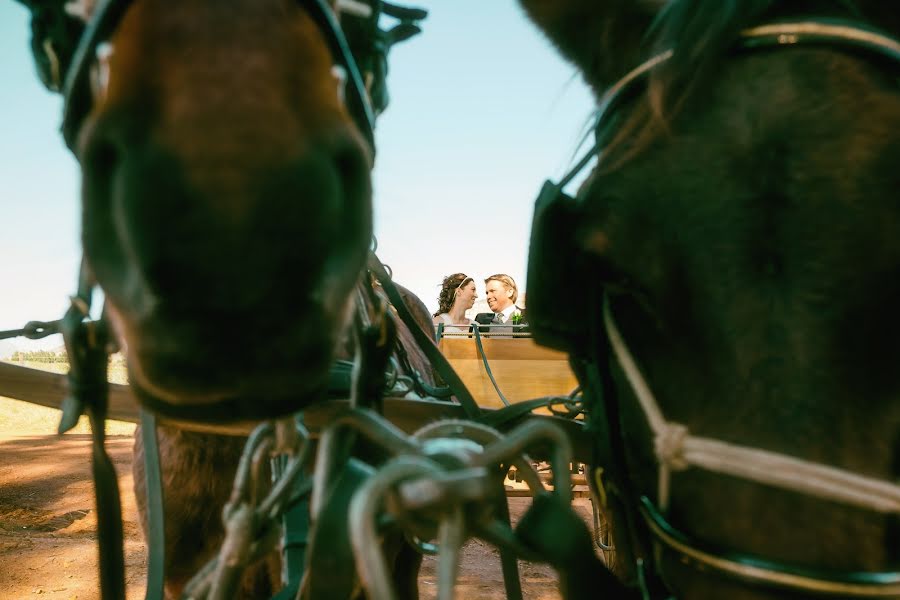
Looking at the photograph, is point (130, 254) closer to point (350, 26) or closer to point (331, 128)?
point (331, 128)

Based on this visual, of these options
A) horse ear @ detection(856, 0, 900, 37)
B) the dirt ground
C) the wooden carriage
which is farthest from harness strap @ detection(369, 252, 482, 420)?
the wooden carriage

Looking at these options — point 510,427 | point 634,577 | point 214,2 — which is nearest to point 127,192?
point 214,2

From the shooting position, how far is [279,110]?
83 cm

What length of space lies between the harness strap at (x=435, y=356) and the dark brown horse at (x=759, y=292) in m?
0.96

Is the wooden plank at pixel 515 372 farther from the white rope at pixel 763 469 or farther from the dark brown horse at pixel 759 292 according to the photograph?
the white rope at pixel 763 469

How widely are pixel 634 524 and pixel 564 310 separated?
17.5 inches

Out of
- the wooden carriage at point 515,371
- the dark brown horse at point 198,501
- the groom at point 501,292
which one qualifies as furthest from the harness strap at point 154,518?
the groom at point 501,292

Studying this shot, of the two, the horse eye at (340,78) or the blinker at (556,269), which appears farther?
the blinker at (556,269)

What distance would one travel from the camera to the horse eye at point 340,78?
100 cm

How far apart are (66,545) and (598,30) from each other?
6.17 m

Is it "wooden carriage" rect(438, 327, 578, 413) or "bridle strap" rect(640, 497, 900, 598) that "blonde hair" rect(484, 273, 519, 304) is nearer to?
"wooden carriage" rect(438, 327, 578, 413)

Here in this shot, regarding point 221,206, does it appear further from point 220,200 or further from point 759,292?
point 759,292

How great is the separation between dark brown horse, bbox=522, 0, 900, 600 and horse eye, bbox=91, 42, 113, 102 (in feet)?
2.67

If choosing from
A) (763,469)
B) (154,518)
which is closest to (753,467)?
(763,469)
